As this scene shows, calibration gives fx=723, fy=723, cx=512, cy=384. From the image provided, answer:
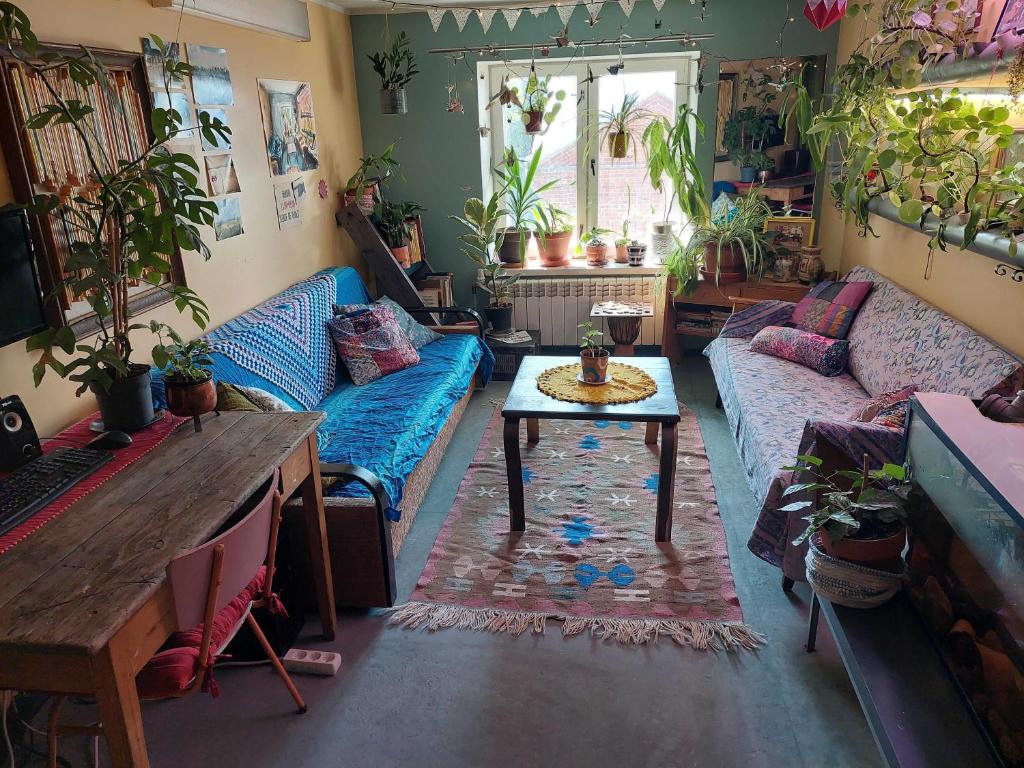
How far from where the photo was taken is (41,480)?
1852mm

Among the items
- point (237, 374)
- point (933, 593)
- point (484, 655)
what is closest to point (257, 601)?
point (484, 655)

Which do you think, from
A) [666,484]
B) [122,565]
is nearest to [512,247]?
[666,484]

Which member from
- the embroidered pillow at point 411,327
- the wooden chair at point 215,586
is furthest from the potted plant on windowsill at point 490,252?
the wooden chair at point 215,586

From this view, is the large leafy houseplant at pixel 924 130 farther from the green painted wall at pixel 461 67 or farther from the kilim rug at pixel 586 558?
the kilim rug at pixel 586 558

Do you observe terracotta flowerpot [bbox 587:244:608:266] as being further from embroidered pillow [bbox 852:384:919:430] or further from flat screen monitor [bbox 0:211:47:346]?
flat screen monitor [bbox 0:211:47:346]

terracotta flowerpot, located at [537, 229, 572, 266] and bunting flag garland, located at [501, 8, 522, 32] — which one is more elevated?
bunting flag garland, located at [501, 8, 522, 32]

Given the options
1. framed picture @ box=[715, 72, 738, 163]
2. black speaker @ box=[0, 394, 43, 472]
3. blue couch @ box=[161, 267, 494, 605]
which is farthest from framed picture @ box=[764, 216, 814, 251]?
black speaker @ box=[0, 394, 43, 472]

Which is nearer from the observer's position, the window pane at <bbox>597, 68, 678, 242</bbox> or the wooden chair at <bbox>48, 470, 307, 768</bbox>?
the wooden chair at <bbox>48, 470, 307, 768</bbox>

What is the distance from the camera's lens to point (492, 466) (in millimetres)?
3635

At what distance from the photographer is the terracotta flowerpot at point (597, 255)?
5.05 meters

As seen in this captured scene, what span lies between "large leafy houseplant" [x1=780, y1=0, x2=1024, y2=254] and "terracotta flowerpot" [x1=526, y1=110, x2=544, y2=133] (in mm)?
1787

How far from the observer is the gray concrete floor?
2000 mm

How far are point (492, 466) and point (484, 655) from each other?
1.35 metres

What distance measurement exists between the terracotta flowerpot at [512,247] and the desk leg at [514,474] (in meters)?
2.38
